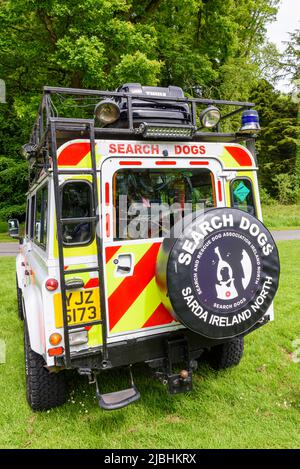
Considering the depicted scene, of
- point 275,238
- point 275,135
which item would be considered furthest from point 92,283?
point 275,135

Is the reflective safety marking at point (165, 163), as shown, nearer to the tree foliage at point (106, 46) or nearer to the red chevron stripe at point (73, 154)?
the red chevron stripe at point (73, 154)

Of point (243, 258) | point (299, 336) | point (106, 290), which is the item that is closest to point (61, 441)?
point (106, 290)

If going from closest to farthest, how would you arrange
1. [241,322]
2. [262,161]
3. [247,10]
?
[241,322]
[247,10]
[262,161]

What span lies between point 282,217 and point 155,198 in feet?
53.9

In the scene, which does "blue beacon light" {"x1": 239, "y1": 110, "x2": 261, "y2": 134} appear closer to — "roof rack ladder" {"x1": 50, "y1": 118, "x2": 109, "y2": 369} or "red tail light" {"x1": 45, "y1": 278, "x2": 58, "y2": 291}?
"roof rack ladder" {"x1": 50, "y1": 118, "x2": 109, "y2": 369}

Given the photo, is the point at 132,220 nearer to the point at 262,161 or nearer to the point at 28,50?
the point at 28,50

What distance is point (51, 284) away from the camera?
103 inches

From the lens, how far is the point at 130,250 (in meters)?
2.90

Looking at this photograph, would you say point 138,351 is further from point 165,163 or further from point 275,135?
point 275,135

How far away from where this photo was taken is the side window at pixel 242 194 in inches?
133

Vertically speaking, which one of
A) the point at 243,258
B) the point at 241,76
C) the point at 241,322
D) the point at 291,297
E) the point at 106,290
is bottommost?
the point at 291,297

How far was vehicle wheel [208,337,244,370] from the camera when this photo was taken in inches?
147

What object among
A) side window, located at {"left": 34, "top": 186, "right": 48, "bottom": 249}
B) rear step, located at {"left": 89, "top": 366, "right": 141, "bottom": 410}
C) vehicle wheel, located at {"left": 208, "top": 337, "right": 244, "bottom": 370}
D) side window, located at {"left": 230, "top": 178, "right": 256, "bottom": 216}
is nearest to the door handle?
side window, located at {"left": 34, "top": 186, "right": 48, "bottom": 249}

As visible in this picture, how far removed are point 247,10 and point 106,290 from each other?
19.2 m
